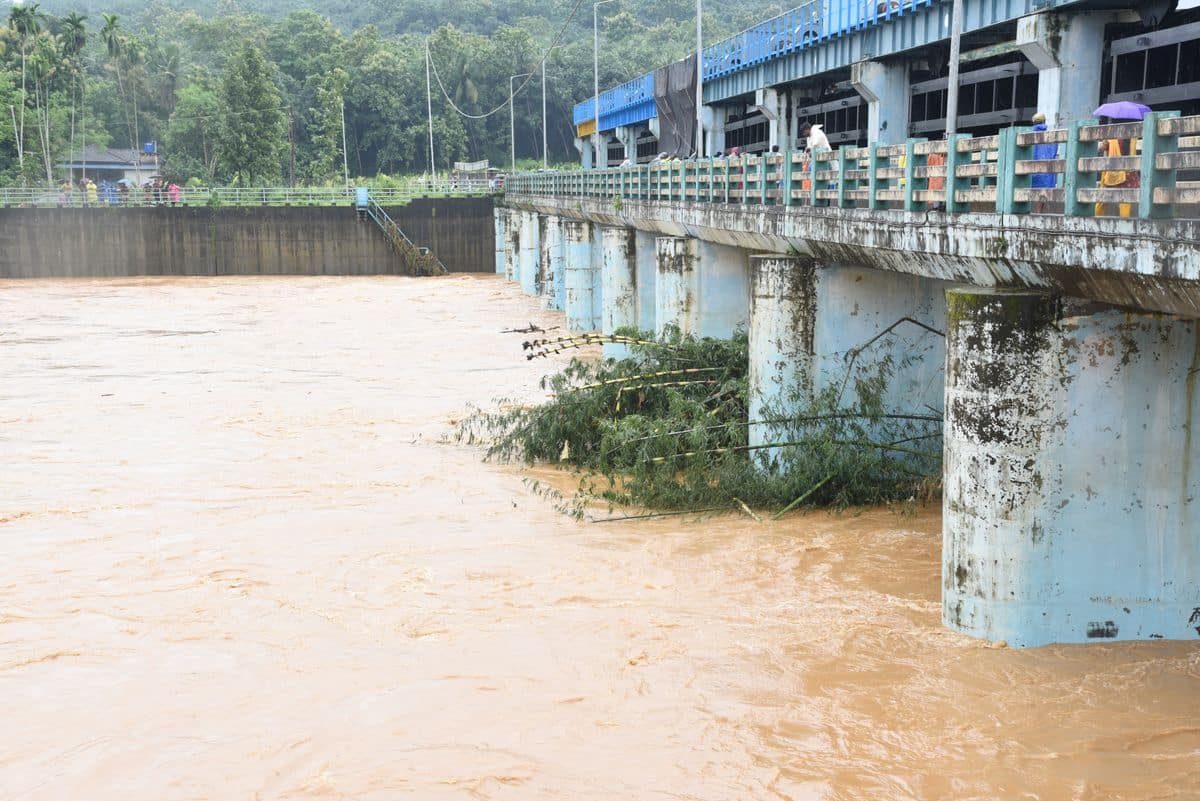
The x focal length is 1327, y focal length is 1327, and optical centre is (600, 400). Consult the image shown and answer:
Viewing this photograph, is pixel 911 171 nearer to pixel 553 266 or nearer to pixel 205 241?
pixel 553 266

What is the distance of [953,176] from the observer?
11.3 metres

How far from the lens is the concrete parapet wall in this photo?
58.6 meters

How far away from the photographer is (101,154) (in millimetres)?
90062

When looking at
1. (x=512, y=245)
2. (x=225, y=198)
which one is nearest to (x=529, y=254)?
(x=512, y=245)

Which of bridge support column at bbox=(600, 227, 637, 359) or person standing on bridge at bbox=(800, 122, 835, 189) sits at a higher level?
person standing on bridge at bbox=(800, 122, 835, 189)

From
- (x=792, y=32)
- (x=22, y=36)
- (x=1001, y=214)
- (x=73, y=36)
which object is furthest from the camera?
(x=73, y=36)

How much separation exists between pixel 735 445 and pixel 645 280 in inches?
476

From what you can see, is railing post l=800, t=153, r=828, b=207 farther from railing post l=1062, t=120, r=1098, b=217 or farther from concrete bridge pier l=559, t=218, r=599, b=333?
concrete bridge pier l=559, t=218, r=599, b=333

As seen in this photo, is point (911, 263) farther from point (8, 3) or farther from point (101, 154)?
point (8, 3)

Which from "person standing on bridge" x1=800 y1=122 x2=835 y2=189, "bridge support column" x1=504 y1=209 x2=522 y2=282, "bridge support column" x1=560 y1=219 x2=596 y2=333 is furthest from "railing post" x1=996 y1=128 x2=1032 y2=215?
"bridge support column" x1=504 y1=209 x2=522 y2=282

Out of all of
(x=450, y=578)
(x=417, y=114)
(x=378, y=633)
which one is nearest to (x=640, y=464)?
(x=450, y=578)

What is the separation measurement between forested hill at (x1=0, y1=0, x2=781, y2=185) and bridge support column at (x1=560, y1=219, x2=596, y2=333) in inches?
1704

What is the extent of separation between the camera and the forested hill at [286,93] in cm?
7519

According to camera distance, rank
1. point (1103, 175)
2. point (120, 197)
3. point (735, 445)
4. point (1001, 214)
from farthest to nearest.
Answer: point (120, 197) < point (735, 445) < point (1001, 214) < point (1103, 175)
